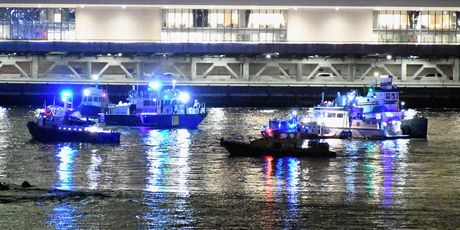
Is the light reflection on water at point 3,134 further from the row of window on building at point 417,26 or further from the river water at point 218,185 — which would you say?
the row of window on building at point 417,26

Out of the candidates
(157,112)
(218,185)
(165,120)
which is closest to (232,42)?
(157,112)

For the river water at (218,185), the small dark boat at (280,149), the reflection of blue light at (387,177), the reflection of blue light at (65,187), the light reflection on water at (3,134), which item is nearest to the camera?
the reflection of blue light at (65,187)

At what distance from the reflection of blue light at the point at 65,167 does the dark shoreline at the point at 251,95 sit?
119ft

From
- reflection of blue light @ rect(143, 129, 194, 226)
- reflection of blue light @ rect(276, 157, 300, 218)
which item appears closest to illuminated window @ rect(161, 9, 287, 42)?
reflection of blue light @ rect(143, 129, 194, 226)

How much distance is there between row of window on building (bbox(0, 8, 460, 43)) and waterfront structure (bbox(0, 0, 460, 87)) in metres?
0.08

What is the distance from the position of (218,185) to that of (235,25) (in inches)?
2341

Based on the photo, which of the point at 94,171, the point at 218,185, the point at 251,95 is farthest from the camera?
the point at 251,95

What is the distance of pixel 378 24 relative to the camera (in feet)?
360

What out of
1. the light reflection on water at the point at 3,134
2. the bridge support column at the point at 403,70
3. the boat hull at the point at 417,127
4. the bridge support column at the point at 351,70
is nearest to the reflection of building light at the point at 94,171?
the light reflection on water at the point at 3,134

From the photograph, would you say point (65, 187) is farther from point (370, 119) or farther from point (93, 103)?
point (93, 103)

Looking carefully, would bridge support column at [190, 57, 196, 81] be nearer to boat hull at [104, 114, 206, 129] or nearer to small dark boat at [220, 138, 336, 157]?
boat hull at [104, 114, 206, 129]

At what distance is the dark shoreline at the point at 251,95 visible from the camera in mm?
101938

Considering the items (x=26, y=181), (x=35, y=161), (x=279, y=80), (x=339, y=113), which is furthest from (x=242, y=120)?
(x=26, y=181)

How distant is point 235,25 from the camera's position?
10994 centimetres
